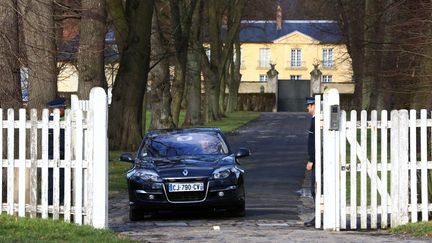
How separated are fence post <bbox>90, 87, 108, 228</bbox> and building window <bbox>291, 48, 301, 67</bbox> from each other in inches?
4265

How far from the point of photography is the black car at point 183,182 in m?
17.3

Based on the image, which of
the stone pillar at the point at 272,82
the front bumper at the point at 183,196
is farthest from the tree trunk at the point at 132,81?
the stone pillar at the point at 272,82

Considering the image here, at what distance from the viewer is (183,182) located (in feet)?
56.7

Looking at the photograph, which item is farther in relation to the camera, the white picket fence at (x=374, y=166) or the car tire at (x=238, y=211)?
the car tire at (x=238, y=211)

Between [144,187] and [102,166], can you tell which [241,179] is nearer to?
[144,187]

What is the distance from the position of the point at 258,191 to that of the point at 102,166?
9.58 metres

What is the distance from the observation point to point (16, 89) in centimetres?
1798

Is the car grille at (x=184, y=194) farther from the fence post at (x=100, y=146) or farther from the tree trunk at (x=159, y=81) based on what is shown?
the tree trunk at (x=159, y=81)

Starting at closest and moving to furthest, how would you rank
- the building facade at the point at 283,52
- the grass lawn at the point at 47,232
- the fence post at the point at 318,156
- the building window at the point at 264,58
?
the grass lawn at the point at 47,232 < the fence post at the point at 318,156 < the building facade at the point at 283,52 < the building window at the point at 264,58

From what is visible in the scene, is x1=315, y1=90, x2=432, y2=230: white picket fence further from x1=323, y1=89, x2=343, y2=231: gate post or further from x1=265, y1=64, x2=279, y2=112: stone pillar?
x1=265, y1=64, x2=279, y2=112: stone pillar

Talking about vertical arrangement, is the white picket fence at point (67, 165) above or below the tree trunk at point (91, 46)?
below

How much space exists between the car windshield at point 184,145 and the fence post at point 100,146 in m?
4.25

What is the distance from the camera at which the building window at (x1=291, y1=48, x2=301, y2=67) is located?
12219cm

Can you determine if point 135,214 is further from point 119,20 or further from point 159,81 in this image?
point 159,81
